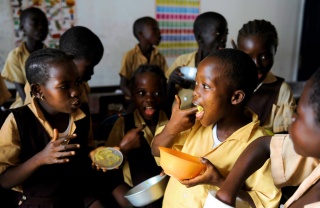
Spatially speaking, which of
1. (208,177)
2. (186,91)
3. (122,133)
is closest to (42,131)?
(122,133)

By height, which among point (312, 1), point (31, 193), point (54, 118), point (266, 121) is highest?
point (312, 1)

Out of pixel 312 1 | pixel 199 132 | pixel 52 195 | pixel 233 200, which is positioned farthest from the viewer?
pixel 312 1

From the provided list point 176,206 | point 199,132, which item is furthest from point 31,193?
point 199,132

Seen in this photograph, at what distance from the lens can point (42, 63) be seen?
109cm

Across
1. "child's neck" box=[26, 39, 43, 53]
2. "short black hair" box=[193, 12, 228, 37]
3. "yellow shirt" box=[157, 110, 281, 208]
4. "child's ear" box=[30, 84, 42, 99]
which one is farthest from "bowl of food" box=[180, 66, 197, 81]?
"child's neck" box=[26, 39, 43, 53]

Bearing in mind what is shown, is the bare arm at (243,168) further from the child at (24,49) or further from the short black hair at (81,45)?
the child at (24,49)

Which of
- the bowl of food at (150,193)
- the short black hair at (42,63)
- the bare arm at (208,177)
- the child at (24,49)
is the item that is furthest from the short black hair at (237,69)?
the child at (24,49)

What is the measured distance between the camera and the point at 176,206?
979 millimetres

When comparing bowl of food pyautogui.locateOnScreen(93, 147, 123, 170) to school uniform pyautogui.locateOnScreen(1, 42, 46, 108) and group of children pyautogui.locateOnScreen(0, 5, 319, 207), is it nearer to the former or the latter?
group of children pyautogui.locateOnScreen(0, 5, 319, 207)

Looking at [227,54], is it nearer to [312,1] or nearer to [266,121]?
[266,121]

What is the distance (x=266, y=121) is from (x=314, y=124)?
2.64 feet

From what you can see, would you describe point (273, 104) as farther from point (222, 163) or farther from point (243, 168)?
point (243, 168)

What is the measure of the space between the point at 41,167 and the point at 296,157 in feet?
2.83

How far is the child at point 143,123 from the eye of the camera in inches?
54.5
